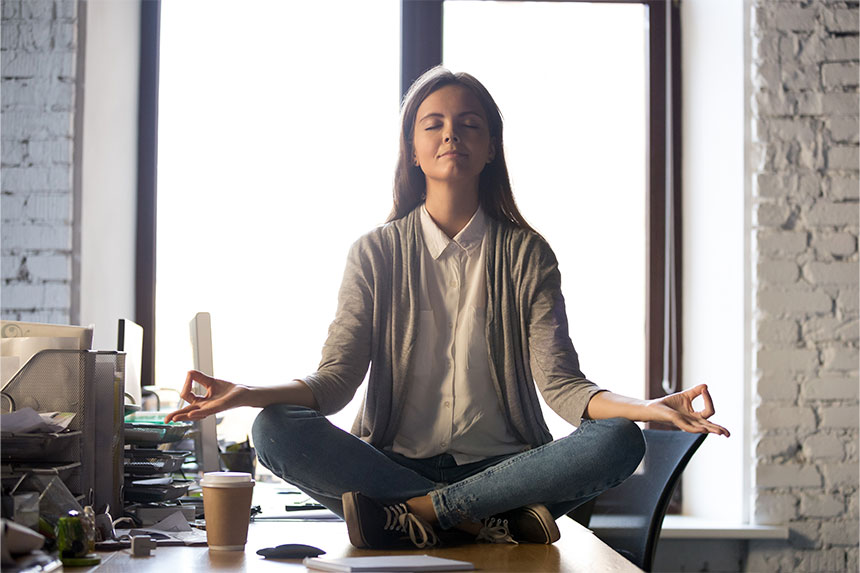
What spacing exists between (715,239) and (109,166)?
2.01 meters

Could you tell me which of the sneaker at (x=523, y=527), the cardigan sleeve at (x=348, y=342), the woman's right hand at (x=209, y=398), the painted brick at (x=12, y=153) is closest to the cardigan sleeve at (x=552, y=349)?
the sneaker at (x=523, y=527)

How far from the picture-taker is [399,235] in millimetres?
1995

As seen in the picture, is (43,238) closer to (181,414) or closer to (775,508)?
(181,414)

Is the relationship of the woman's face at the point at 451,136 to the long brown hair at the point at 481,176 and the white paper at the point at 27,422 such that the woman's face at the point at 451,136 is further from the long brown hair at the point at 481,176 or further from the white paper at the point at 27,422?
the white paper at the point at 27,422

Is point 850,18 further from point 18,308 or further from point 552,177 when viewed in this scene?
point 18,308

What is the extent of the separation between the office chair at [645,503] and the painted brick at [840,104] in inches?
50.5

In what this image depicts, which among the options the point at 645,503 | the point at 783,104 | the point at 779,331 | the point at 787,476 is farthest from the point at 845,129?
the point at 645,503

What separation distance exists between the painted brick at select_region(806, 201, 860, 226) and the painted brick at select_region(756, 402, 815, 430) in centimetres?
57

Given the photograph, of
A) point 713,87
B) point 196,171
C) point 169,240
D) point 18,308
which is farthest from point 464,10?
point 18,308

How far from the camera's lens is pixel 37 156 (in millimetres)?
2758

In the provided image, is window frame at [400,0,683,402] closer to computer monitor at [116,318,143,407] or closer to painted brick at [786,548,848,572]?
painted brick at [786,548,848,572]

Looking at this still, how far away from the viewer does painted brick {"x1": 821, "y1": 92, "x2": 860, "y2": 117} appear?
9.29ft

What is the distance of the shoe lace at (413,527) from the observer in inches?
59.4

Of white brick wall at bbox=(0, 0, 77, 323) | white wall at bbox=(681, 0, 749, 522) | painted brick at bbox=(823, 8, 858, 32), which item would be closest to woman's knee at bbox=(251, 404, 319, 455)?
white brick wall at bbox=(0, 0, 77, 323)
